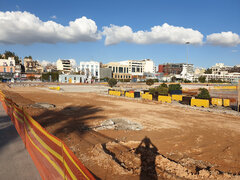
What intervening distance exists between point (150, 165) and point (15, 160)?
5.12 m

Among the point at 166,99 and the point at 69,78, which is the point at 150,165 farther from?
the point at 69,78

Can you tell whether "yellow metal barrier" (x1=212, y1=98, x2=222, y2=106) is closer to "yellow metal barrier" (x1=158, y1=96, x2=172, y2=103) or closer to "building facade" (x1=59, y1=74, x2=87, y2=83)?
"yellow metal barrier" (x1=158, y1=96, x2=172, y2=103)

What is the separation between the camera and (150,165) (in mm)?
6059

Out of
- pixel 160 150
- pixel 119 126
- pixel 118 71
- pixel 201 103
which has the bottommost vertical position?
pixel 160 150

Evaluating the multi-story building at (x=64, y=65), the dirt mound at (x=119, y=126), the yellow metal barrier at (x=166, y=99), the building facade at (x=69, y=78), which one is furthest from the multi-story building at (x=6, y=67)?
the dirt mound at (x=119, y=126)

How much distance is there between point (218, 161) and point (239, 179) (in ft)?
4.73

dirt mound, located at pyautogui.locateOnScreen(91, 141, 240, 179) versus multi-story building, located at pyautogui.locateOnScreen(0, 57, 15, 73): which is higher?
multi-story building, located at pyautogui.locateOnScreen(0, 57, 15, 73)

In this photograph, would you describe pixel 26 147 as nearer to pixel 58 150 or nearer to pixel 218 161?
pixel 58 150

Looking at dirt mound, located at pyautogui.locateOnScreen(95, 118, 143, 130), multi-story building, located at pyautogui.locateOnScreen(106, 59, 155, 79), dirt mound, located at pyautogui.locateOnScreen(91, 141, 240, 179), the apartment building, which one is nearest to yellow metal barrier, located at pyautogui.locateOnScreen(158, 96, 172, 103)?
dirt mound, located at pyautogui.locateOnScreen(95, 118, 143, 130)

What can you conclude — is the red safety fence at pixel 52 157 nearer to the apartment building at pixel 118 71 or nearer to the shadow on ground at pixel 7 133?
the shadow on ground at pixel 7 133

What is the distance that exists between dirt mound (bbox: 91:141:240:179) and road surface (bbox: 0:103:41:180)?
7.44 ft

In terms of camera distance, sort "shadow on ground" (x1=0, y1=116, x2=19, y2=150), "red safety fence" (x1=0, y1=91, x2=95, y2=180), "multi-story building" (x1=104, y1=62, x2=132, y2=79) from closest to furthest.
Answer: "red safety fence" (x1=0, y1=91, x2=95, y2=180)
"shadow on ground" (x1=0, y1=116, x2=19, y2=150)
"multi-story building" (x1=104, y1=62, x2=132, y2=79)

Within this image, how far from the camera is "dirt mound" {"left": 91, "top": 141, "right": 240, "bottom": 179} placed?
5395 millimetres

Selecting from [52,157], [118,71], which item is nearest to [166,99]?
[52,157]
